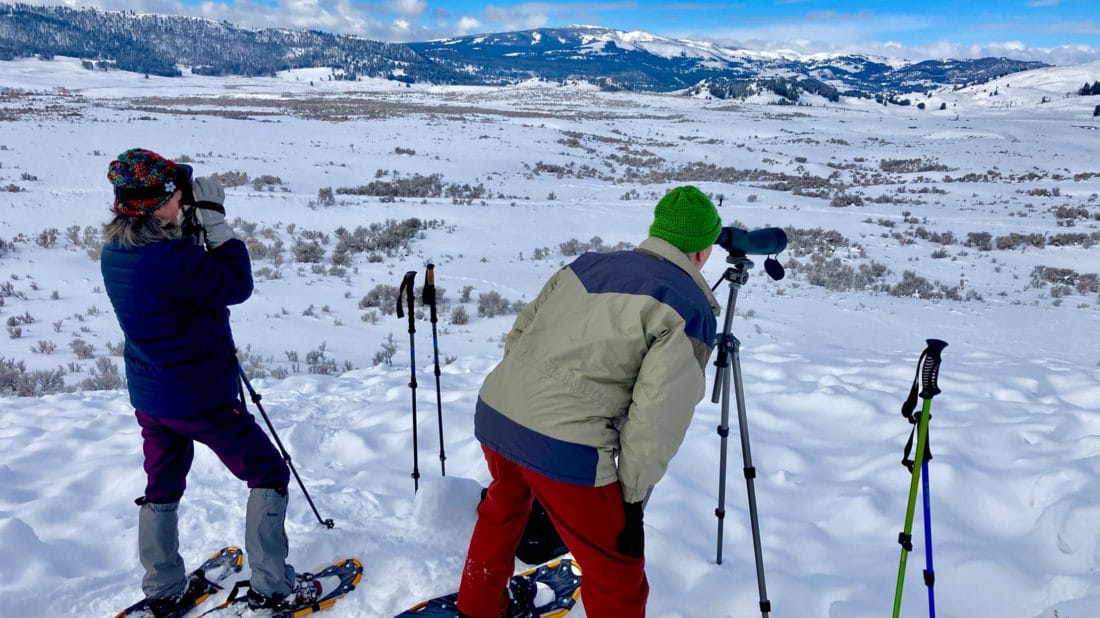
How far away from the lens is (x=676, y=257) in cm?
242

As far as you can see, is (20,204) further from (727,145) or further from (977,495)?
(727,145)

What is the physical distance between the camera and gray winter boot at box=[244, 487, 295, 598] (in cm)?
288

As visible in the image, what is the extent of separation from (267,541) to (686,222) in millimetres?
2481

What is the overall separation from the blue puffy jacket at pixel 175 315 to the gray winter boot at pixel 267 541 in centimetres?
52

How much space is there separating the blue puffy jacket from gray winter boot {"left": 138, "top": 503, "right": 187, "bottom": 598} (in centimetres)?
55

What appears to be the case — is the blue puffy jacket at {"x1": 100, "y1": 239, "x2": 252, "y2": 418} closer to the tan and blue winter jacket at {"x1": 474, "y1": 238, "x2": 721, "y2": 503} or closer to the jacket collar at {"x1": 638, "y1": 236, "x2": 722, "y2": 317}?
the tan and blue winter jacket at {"x1": 474, "y1": 238, "x2": 721, "y2": 503}

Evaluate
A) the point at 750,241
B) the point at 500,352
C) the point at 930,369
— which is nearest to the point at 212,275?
the point at 750,241

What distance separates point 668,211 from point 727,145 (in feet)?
135

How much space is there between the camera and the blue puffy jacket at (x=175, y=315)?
2.56 metres

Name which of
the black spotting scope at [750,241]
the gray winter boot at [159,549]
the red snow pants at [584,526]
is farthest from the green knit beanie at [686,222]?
the gray winter boot at [159,549]

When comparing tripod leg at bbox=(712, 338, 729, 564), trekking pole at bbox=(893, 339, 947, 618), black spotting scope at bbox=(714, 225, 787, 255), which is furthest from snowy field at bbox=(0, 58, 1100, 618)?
black spotting scope at bbox=(714, 225, 787, 255)

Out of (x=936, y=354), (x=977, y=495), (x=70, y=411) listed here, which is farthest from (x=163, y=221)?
(x=977, y=495)

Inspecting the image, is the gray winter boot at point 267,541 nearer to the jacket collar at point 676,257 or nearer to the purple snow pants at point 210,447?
the purple snow pants at point 210,447

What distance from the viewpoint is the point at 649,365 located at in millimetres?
2152
